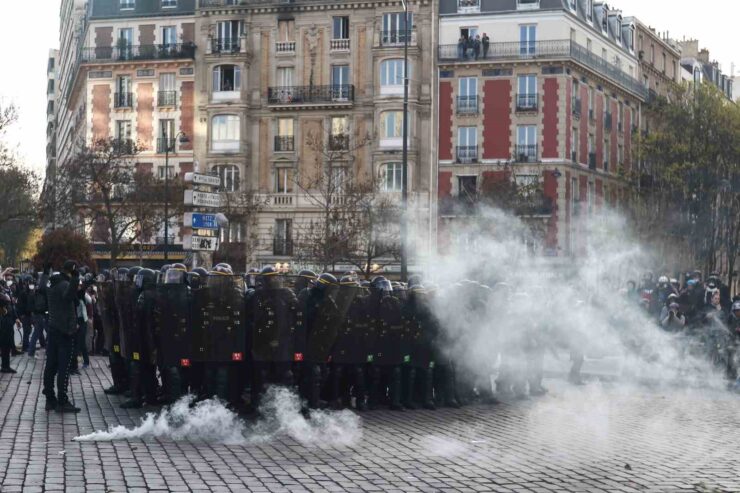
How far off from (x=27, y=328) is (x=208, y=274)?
1332 cm

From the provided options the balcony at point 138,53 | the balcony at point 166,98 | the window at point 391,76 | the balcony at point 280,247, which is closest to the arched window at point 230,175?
the balcony at point 280,247

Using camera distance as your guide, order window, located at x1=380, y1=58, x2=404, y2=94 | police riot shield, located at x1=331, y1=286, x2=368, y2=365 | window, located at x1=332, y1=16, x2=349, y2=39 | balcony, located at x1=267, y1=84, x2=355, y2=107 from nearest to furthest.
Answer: police riot shield, located at x1=331, y1=286, x2=368, y2=365 → window, located at x1=380, y1=58, x2=404, y2=94 → balcony, located at x1=267, y1=84, x2=355, y2=107 → window, located at x1=332, y1=16, x2=349, y2=39

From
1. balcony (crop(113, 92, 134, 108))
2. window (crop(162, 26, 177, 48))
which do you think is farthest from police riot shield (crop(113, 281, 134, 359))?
window (crop(162, 26, 177, 48))

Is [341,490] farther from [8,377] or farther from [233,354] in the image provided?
[8,377]

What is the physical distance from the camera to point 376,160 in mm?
57750

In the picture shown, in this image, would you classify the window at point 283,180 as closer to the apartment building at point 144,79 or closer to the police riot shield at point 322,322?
the apartment building at point 144,79

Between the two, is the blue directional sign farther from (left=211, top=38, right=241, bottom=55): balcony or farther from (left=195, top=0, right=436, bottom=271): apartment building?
(left=211, top=38, right=241, bottom=55): balcony

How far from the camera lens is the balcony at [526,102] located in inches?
2266

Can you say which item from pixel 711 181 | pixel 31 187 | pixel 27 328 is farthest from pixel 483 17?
pixel 27 328

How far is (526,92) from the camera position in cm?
5794

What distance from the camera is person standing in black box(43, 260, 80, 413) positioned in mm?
14641

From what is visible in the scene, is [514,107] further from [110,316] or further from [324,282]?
[324,282]

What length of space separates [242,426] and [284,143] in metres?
47.7

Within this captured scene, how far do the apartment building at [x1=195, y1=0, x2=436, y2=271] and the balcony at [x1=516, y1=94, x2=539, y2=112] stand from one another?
14.1 ft
